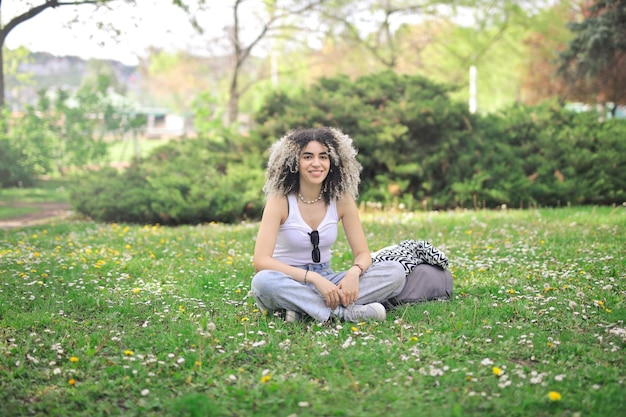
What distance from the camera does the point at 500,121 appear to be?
41.5ft

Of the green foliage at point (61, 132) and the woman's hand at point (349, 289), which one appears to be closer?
the woman's hand at point (349, 289)

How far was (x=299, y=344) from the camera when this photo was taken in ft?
14.0

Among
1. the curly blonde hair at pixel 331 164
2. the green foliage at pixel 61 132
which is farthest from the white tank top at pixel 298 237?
the green foliage at pixel 61 132

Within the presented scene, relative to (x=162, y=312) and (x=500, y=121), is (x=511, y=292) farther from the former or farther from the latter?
(x=500, y=121)

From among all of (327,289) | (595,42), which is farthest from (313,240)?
(595,42)

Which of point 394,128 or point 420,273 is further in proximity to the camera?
point 394,128

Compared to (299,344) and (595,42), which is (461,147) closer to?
(595,42)

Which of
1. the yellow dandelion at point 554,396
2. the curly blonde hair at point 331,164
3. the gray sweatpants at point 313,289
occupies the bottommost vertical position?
the yellow dandelion at point 554,396

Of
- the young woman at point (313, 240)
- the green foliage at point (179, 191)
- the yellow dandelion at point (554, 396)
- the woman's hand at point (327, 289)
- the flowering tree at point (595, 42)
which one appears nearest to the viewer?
the yellow dandelion at point (554, 396)

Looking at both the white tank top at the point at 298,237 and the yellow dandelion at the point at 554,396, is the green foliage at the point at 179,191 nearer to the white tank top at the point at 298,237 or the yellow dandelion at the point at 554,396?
the white tank top at the point at 298,237

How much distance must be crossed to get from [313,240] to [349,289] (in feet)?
1.80

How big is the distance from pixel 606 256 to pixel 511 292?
1806 mm

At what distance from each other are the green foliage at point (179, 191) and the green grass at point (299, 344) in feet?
12.3

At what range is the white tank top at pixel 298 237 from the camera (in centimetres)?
499
